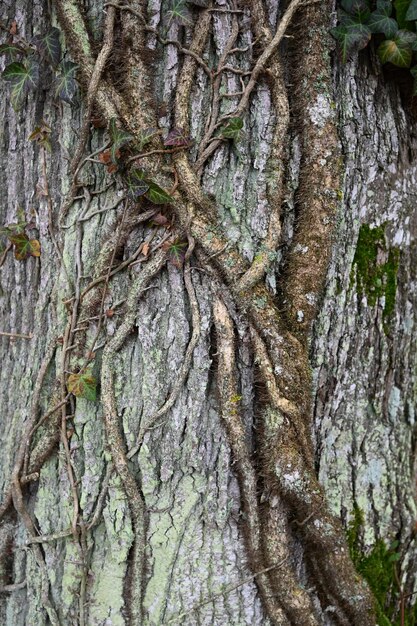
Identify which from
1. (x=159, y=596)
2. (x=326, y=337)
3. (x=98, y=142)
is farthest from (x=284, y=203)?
(x=159, y=596)

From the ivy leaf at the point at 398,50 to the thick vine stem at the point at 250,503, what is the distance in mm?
944

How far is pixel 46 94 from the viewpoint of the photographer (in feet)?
6.19

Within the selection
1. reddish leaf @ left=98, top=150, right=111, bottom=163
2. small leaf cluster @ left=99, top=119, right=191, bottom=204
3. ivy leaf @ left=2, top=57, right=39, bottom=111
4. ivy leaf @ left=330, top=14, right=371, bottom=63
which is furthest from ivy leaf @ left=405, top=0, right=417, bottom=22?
ivy leaf @ left=2, top=57, right=39, bottom=111

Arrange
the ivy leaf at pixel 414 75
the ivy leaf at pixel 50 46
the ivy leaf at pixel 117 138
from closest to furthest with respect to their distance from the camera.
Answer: the ivy leaf at pixel 117 138
the ivy leaf at pixel 50 46
the ivy leaf at pixel 414 75

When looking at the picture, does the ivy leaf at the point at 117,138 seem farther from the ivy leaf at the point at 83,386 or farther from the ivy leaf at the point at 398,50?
the ivy leaf at the point at 398,50

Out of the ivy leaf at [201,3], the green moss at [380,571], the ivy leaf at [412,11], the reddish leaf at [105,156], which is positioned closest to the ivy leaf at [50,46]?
the reddish leaf at [105,156]

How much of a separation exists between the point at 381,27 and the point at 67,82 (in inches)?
38.3

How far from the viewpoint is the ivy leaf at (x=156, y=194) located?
167 centimetres

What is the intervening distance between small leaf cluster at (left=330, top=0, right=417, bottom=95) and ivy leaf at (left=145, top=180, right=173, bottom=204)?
0.73m

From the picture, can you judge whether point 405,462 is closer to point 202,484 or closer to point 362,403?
point 362,403

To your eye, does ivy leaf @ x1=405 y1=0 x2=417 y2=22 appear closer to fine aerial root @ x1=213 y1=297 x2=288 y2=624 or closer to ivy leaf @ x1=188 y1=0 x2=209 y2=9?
ivy leaf @ x1=188 y1=0 x2=209 y2=9

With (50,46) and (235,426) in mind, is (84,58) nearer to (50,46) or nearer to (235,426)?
(50,46)

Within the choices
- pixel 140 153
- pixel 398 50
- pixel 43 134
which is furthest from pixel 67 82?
pixel 398 50

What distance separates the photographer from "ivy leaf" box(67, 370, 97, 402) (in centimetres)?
173
